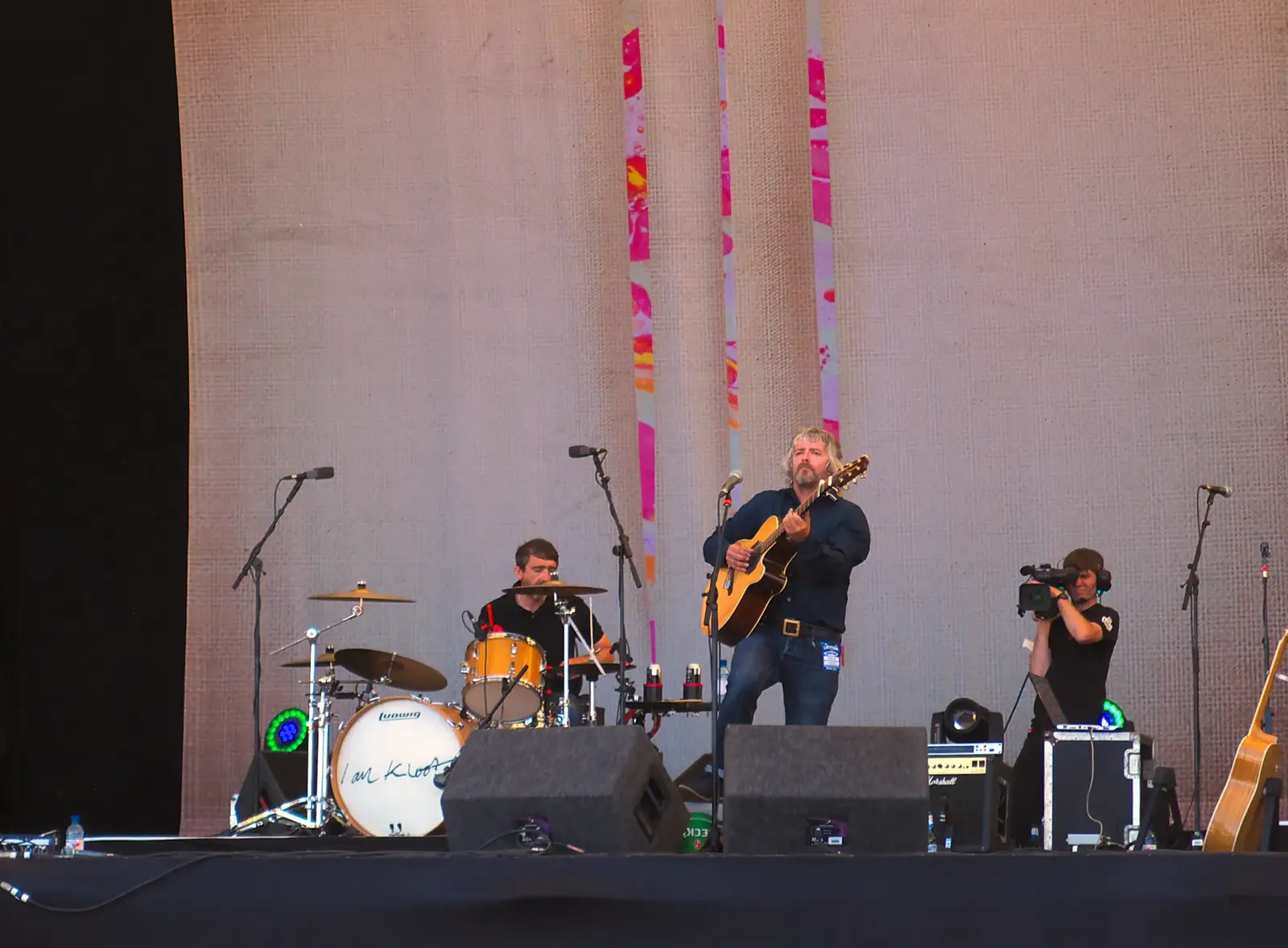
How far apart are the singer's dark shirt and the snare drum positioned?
970 mm

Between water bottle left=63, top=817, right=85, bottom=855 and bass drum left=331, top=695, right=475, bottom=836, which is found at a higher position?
bass drum left=331, top=695, right=475, bottom=836

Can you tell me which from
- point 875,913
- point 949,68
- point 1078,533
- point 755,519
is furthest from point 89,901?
point 949,68

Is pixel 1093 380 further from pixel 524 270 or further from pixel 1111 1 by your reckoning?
pixel 524 270

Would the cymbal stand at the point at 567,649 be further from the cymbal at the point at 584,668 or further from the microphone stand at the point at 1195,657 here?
the microphone stand at the point at 1195,657

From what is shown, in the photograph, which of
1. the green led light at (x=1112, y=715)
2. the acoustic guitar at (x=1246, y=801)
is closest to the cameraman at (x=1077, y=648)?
the green led light at (x=1112, y=715)

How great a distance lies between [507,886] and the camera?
250 cm

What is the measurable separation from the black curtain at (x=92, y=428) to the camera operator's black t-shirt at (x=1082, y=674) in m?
3.76

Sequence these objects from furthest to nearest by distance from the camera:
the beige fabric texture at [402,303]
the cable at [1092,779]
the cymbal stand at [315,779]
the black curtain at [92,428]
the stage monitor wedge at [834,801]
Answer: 1. the beige fabric texture at [402,303]
2. the black curtain at [92,428]
3. the cymbal stand at [315,779]
4. the cable at [1092,779]
5. the stage monitor wedge at [834,801]

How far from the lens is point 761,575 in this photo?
15.6ft

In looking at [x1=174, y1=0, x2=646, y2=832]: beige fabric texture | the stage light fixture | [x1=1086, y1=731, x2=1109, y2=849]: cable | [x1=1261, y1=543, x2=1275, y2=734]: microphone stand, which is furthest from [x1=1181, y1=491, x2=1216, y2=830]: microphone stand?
[x1=174, y1=0, x2=646, y2=832]: beige fabric texture

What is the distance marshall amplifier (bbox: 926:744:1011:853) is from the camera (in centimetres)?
460

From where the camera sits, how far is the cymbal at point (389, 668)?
18.0 ft

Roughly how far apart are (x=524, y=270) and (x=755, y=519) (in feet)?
7.77

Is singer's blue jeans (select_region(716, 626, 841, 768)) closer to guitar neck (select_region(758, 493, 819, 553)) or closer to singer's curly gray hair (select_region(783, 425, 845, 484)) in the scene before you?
guitar neck (select_region(758, 493, 819, 553))
